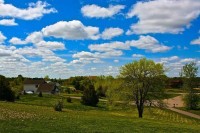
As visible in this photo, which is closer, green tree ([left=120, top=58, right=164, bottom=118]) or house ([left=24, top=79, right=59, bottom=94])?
green tree ([left=120, top=58, right=164, bottom=118])

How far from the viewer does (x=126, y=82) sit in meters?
63.4

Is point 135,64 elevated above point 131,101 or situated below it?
above

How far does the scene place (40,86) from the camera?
16325 centimetres

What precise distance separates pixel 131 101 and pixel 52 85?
3982 inches

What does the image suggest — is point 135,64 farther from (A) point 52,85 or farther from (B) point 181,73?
(A) point 52,85

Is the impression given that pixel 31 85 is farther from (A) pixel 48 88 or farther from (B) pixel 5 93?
(B) pixel 5 93

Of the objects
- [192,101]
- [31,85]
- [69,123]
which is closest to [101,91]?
[31,85]

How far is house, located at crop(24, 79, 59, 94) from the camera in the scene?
15956 centimetres

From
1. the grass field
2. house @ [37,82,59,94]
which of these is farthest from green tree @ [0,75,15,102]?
house @ [37,82,59,94]

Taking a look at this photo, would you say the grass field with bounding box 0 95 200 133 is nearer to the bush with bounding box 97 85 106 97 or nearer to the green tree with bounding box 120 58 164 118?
the green tree with bounding box 120 58 164 118

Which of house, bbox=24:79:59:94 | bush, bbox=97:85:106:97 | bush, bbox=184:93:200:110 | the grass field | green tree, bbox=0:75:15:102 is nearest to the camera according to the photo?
the grass field

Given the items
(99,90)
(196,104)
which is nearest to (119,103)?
(196,104)

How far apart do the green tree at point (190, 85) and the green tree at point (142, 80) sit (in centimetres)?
5026

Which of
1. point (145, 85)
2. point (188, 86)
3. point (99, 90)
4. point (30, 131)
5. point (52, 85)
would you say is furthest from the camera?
point (52, 85)
